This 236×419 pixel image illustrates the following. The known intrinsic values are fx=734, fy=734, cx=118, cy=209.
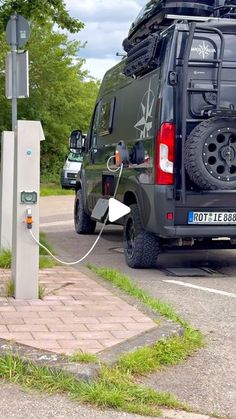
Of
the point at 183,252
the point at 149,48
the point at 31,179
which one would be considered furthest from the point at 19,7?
the point at 31,179

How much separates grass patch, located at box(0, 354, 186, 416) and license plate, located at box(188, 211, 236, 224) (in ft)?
12.2

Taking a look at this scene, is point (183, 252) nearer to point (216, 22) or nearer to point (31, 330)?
point (216, 22)

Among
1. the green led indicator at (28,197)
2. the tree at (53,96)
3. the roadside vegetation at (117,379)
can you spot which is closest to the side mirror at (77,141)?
the green led indicator at (28,197)

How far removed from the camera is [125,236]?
9.17 m

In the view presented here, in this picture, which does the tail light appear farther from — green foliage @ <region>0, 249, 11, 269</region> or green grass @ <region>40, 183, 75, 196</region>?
green grass @ <region>40, 183, 75, 196</region>

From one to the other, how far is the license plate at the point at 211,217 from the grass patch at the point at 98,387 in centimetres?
371

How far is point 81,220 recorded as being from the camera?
42.4 feet

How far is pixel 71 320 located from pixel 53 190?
67.0 feet

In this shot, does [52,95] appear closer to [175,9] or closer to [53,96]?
[53,96]

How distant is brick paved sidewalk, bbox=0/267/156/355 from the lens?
194 inches

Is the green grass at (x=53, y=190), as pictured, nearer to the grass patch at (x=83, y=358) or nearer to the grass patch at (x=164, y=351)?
the grass patch at (x=164, y=351)

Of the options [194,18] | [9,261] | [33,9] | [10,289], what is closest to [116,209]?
[9,261]

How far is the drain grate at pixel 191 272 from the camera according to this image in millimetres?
8627

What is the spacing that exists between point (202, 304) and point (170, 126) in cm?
204
